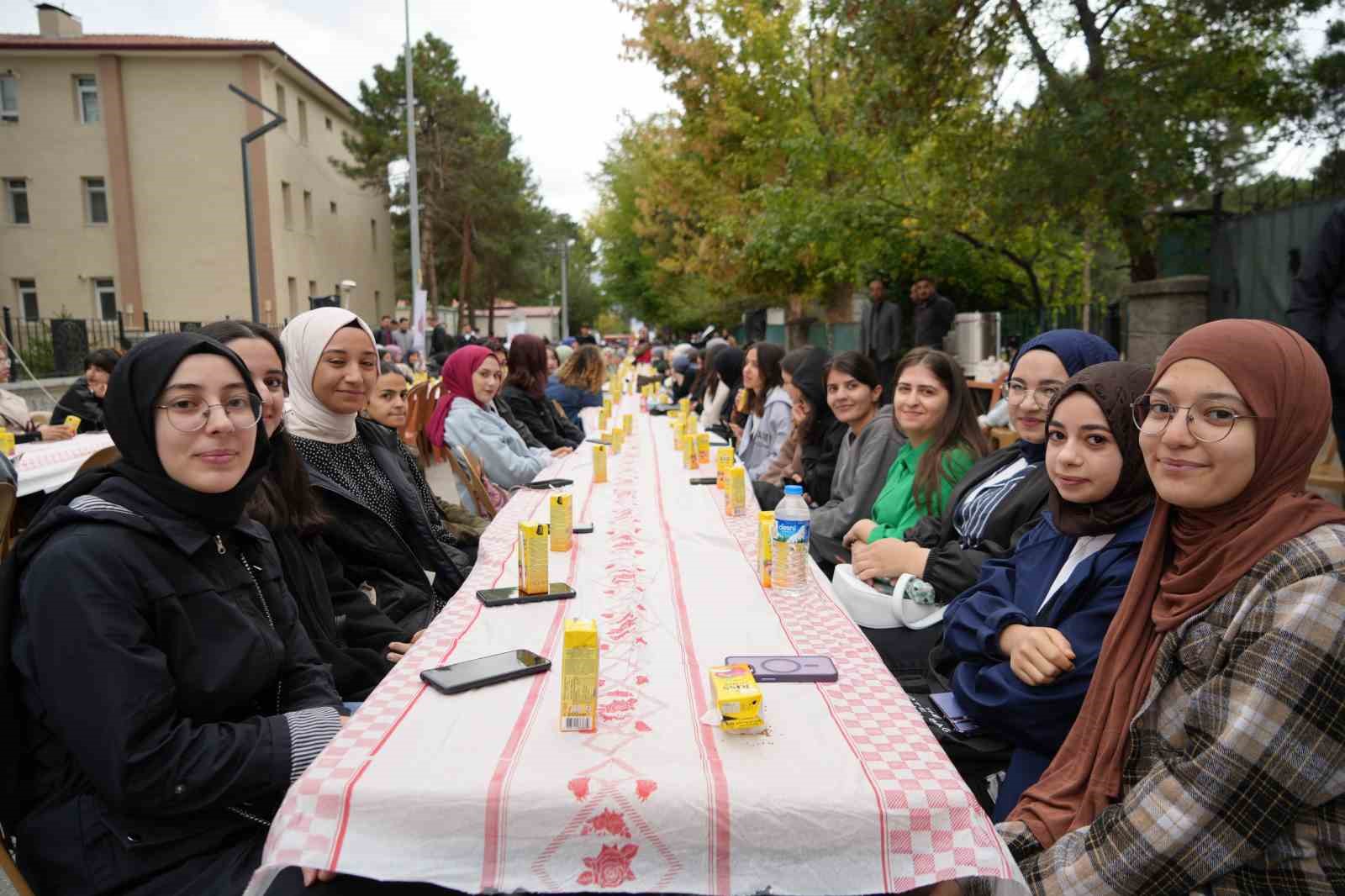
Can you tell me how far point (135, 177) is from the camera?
1018 inches

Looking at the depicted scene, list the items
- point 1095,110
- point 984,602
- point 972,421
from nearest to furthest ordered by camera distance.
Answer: point 984,602, point 972,421, point 1095,110

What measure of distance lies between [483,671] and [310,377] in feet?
5.79

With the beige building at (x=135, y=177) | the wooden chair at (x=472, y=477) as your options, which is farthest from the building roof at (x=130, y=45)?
the wooden chair at (x=472, y=477)

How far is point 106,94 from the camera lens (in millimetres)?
25203

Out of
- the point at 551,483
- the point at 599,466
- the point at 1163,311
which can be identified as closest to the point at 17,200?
the point at 551,483

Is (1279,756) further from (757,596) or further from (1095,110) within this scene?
(1095,110)

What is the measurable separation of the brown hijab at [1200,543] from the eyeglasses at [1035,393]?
1.15 m

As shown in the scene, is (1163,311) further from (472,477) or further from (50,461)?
(50,461)

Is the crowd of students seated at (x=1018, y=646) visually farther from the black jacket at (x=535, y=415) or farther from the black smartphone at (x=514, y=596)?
the black jacket at (x=535, y=415)

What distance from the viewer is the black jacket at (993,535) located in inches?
117

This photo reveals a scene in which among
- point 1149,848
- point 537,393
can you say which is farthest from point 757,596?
point 537,393

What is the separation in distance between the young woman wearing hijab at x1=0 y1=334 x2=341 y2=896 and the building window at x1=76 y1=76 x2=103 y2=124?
29972 millimetres

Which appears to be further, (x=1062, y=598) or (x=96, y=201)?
(x=96, y=201)

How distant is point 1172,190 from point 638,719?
754cm
